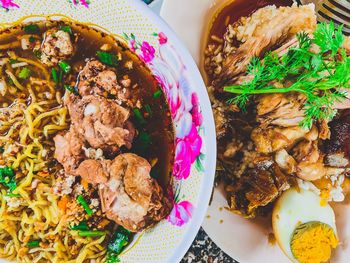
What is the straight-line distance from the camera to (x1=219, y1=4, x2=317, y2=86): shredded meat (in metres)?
1.81

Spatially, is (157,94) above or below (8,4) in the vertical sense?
below

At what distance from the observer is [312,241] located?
189 cm

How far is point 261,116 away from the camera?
6.13ft

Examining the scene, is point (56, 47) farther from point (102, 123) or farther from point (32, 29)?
point (102, 123)

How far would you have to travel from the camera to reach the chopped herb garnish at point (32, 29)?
1704mm

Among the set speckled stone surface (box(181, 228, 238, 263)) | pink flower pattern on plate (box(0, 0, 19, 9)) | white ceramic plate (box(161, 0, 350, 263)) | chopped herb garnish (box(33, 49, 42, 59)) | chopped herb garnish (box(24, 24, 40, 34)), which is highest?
pink flower pattern on plate (box(0, 0, 19, 9))

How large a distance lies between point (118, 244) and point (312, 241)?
0.71 meters

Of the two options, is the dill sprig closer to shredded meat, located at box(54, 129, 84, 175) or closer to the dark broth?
the dark broth

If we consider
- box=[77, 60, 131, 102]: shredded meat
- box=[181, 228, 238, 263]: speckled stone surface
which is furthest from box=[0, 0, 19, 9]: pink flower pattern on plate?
box=[181, 228, 238, 263]: speckled stone surface

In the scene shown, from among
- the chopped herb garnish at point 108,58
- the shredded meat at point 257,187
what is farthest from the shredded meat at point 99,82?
the shredded meat at point 257,187

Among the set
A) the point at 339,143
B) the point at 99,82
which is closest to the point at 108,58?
the point at 99,82

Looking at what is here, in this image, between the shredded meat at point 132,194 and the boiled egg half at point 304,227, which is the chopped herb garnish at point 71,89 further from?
the boiled egg half at point 304,227

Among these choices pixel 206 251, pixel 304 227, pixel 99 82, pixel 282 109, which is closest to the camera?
pixel 99 82

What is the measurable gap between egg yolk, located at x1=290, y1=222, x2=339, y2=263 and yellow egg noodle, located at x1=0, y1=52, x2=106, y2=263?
70 centimetres
